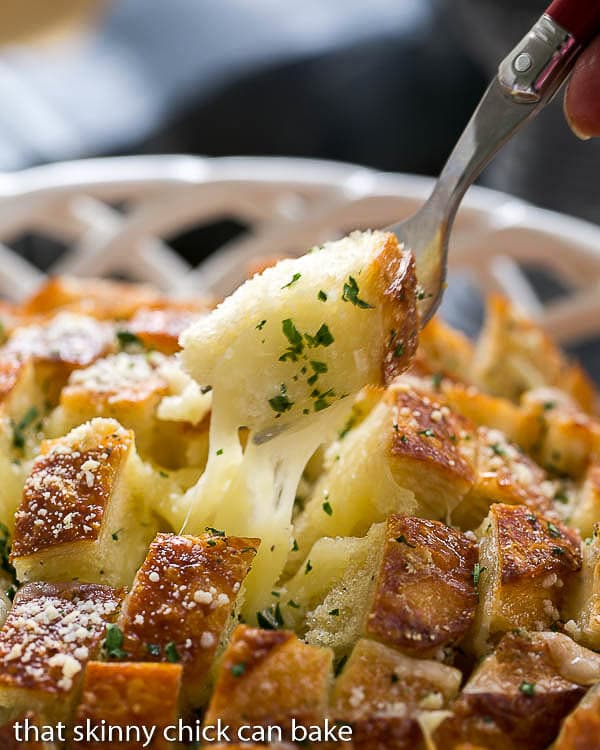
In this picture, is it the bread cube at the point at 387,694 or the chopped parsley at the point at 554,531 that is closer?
the bread cube at the point at 387,694

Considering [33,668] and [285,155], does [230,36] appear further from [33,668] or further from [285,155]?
[33,668]

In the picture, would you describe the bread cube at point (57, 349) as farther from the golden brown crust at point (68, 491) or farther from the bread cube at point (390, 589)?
the bread cube at point (390, 589)

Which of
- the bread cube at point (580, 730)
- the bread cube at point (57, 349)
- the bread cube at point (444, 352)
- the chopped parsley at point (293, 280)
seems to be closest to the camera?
the bread cube at point (580, 730)

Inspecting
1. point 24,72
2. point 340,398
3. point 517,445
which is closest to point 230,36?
point 24,72

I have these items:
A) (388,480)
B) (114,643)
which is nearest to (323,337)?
(388,480)

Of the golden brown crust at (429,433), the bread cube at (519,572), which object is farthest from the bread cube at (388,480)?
the bread cube at (519,572)

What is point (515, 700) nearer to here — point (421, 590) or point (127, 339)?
point (421, 590)

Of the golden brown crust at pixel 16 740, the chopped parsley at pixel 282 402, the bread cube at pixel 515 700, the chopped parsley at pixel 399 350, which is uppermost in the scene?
the chopped parsley at pixel 399 350
